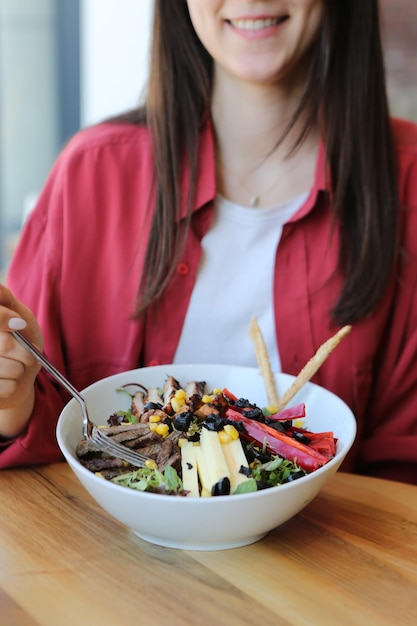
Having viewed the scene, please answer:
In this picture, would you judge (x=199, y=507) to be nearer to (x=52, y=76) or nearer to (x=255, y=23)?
(x=255, y=23)

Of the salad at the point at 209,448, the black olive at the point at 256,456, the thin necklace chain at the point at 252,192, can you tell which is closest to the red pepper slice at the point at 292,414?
the salad at the point at 209,448

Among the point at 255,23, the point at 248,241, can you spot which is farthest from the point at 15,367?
the point at 255,23

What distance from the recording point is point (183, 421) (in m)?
1.10

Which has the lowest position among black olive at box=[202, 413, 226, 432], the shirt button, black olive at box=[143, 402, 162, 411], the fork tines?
the shirt button

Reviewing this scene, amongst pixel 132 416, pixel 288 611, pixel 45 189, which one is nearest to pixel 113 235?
pixel 45 189

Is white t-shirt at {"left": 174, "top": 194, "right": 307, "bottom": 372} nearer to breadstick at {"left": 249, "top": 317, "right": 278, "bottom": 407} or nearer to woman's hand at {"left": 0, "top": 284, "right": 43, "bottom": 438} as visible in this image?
breadstick at {"left": 249, "top": 317, "right": 278, "bottom": 407}

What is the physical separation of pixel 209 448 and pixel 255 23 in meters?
0.86

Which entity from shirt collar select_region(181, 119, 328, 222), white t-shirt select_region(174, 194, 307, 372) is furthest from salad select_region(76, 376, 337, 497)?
shirt collar select_region(181, 119, 328, 222)

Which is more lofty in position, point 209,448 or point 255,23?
point 255,23

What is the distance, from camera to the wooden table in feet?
3.09

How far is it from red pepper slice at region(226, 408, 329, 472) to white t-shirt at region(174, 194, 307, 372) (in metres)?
0.51

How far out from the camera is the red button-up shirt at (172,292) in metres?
1.64

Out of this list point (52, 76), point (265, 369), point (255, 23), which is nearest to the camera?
point (265, 369)

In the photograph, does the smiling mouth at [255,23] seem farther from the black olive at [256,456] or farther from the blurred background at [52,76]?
the blurred background at [52,76]
